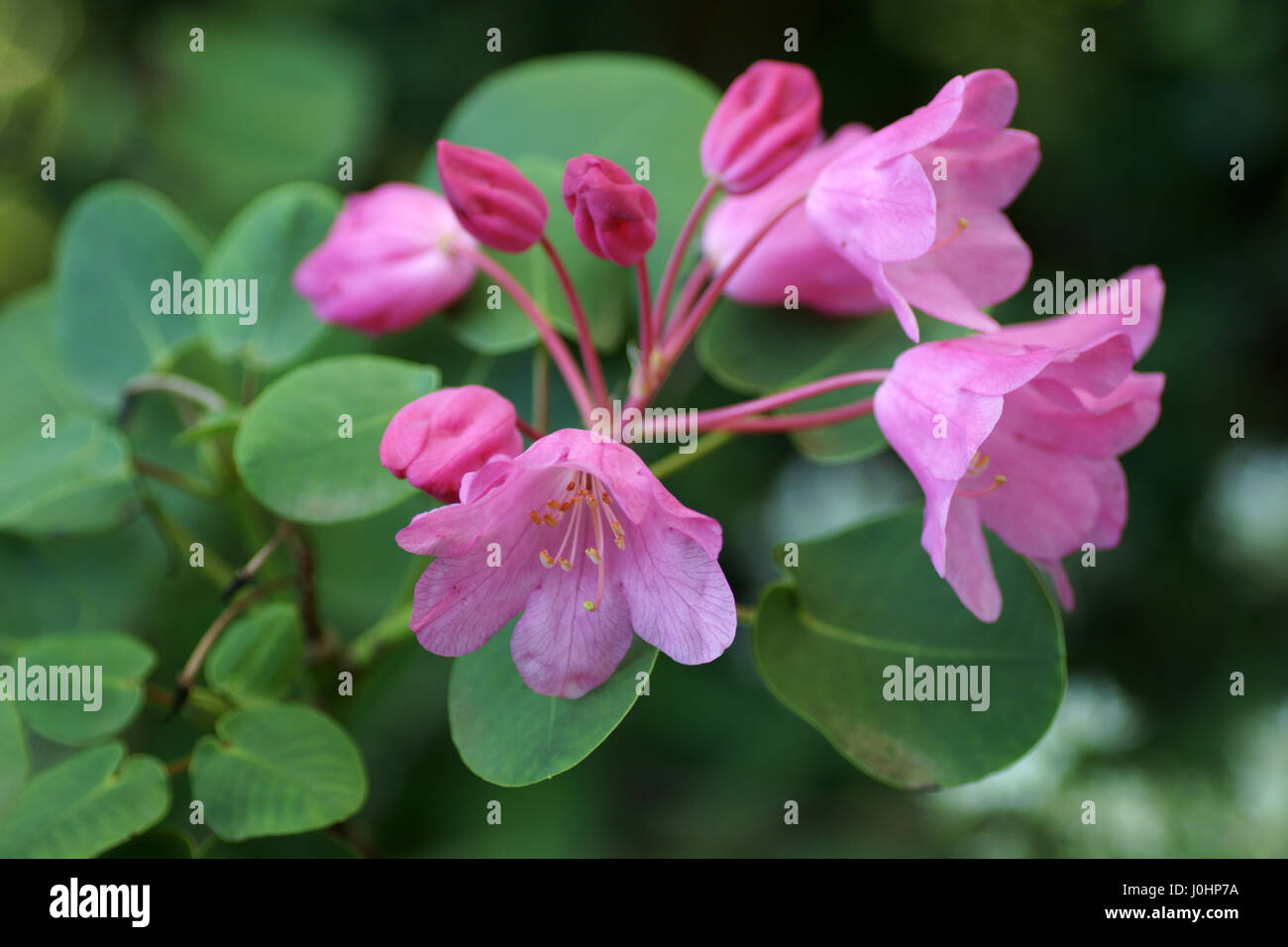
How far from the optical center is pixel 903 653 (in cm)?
87

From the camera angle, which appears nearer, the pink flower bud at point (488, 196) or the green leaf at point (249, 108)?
the pink flower bud at point (488, 196)

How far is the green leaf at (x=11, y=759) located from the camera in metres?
0.79

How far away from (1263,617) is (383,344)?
1.47m

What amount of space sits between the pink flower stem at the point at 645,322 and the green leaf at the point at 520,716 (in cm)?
24

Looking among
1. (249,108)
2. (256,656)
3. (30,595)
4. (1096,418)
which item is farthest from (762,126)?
(249,108)

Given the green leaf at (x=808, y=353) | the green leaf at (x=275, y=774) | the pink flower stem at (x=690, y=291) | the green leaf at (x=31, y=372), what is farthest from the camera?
the green leaf at (x=31, y=372)

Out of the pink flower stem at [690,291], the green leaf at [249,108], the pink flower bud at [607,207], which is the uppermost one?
the green leaf at [249,108]

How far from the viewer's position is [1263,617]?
167 centimetres

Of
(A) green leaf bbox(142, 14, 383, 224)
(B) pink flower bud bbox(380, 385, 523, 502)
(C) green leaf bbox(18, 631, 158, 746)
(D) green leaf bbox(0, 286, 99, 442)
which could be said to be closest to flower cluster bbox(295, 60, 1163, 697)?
(B) pink flower bud bbox(380, 385, 523, 502)

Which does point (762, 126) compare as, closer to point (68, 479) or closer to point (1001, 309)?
point (68, 479)

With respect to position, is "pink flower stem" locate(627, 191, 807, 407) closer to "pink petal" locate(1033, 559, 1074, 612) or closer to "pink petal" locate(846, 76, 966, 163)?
"pink petal" locate(846, 76, 966, 163)

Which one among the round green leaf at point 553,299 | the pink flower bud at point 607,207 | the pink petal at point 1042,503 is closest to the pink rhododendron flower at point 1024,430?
the pink petal at point 1042,503

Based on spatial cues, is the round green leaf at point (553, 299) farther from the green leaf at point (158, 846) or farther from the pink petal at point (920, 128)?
the green leaf at point (158, 846)
